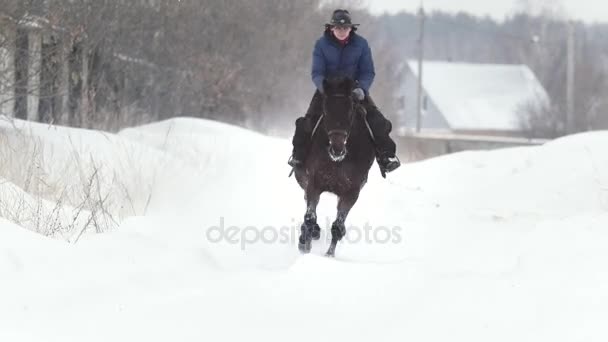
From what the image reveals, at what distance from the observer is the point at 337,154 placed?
30.9 feet

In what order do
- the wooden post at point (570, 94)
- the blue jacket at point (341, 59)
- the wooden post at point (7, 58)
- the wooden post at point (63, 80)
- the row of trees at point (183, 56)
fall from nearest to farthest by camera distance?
the blue jacket at point (341, 59) < the wooden post at point (7, 58) < the wooden post at point (63, 80) < the row of trees at point (183, 56) < the wooden post at point (570, 94)

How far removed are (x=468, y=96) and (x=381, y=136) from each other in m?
71.5

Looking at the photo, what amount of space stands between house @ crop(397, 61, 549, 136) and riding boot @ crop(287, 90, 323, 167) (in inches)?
2572

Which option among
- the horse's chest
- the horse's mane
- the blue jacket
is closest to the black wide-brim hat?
the blue jacket

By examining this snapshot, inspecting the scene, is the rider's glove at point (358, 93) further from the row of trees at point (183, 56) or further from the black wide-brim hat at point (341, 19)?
the row of trees at point (183, 56)

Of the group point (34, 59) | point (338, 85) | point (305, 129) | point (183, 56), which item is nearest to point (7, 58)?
point (34, 59)

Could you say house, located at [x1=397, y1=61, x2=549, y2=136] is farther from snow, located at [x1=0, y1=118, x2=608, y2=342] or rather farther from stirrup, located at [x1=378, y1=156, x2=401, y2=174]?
stirrup, located at [x1=378, y1=156, x2=401, y2=174]

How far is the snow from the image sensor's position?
6605 mm

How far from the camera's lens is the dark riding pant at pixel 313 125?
1014 centimetres

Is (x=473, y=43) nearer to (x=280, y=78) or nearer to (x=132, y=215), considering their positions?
(x=280, y=78)

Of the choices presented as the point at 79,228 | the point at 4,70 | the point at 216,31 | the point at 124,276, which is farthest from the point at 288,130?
the point at 124,276

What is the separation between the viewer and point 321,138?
1007 cm

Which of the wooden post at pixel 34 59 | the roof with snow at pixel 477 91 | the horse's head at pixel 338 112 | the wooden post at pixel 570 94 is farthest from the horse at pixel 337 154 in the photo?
the roof with snow at pixel 477 91

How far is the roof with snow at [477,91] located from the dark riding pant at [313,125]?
65.8 m
